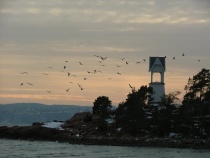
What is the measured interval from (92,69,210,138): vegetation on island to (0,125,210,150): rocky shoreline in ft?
6.40

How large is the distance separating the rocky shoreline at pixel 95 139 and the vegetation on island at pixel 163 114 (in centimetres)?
195

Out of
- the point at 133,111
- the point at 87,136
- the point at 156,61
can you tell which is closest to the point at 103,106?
the point at 87,136

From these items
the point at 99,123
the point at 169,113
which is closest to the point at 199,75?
the point at 169,113

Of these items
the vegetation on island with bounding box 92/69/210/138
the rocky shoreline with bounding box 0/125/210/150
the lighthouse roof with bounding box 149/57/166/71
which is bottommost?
the rocky shoreline with bounding box 0/125/210/150

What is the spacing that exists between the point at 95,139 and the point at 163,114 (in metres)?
9.69

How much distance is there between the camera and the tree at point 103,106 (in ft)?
259

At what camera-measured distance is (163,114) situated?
7025 centimetres

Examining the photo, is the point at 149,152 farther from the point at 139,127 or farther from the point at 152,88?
the point at 152,88

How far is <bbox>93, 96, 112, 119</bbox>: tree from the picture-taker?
259ft

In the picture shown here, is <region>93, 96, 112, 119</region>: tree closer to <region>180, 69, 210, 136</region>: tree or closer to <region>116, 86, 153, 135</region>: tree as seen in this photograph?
<region>116, 86, 153, 135</region>: tree

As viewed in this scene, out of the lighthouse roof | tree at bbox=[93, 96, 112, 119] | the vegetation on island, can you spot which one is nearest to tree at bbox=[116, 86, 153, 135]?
the vegetation on island

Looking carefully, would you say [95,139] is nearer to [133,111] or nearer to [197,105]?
[133,111]

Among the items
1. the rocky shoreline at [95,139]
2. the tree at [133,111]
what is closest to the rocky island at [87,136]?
the rocky shoreline at [95,139]

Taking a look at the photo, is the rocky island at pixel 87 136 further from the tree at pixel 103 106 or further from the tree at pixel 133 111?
the tree at pixel 103 106
